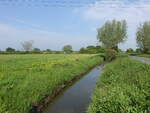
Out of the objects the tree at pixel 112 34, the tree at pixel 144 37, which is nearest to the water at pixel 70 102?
the tree at pixel 112 34

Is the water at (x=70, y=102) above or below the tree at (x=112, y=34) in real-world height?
below

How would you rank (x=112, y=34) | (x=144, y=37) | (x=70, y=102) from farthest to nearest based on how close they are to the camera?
1. (x=144, y=37)
2. (x=112, y=34)
3. (x=70, y=102)

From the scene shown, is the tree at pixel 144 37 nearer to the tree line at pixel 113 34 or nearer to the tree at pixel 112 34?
the tree line at pixel 113 34

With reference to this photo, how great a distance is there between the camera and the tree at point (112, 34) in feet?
164

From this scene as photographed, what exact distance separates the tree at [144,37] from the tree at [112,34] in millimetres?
9495

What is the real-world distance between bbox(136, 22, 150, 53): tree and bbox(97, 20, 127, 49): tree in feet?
31.2

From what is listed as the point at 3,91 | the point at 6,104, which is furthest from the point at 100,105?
the point at 3,91

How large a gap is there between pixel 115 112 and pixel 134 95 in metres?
1.04

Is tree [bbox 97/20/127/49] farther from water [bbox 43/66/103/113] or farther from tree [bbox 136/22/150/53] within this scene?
water [bbox 43/66/103/113]

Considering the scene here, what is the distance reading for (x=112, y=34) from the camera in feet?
165

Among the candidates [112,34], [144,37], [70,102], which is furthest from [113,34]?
[70,102]

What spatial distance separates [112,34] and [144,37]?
1514cm

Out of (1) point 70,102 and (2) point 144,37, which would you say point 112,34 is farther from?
(1) point 70,102

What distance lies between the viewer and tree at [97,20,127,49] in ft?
164
